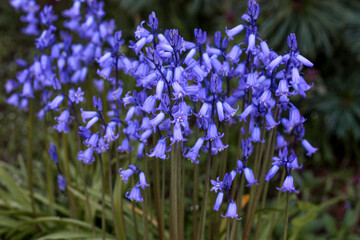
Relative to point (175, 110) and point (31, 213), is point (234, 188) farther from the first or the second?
point (31, 213)

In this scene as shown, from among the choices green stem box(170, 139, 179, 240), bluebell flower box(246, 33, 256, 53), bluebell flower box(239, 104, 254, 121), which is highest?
bluebell flower box(246, 33, 256, 53)

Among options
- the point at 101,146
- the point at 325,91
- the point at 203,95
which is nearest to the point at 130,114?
the point at 101,146

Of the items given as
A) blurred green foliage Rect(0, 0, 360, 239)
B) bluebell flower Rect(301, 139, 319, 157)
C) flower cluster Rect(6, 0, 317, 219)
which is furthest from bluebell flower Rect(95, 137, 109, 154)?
blurred green foliage Rect(0, 0, 360, 239)

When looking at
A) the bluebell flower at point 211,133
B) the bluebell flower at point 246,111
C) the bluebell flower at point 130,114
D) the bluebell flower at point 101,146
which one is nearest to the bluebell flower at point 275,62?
the bluebell flower at point 246,111

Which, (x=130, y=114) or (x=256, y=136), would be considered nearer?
(x=256, y=136)

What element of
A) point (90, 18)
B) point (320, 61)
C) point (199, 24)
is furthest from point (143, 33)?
point (199, 24)

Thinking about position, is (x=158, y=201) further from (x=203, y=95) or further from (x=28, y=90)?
A: (x=28, y=90)

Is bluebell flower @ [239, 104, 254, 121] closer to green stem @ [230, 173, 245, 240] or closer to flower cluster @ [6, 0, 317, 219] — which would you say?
flower cluster @ [6, 0, 317, 219]

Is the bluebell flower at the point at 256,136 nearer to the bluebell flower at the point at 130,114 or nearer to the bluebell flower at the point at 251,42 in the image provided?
the bluebell flower at the point at 251,42

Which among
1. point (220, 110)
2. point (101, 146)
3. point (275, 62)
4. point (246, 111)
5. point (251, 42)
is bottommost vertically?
point (101, 146)

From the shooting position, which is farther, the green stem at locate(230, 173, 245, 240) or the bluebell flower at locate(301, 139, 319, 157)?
the bluebell flower at locate(301, 139, 319, 157)

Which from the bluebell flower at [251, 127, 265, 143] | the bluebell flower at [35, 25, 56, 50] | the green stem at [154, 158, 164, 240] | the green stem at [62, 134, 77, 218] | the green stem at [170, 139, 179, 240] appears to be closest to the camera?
the green stem at [170, 139, 179, 240]
